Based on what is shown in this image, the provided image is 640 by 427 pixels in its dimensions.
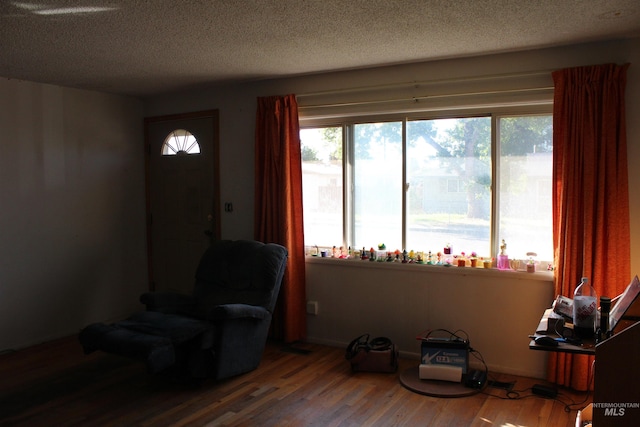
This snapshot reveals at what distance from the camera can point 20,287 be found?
4.17 meters

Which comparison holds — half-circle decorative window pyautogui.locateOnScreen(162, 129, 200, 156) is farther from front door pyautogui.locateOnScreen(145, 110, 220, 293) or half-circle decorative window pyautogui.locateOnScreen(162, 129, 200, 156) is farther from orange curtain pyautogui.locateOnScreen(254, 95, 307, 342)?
orange curtain pyautogui.locateOnScreen(254, 95, 307, 342)

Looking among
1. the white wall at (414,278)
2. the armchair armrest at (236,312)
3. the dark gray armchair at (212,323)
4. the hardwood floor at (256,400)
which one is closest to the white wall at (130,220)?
the white wall at (414,278)

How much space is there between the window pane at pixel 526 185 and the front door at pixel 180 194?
2.57 metres

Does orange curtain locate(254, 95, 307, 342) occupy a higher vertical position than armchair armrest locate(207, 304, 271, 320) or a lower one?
higher

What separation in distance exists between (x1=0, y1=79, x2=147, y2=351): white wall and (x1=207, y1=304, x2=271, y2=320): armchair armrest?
1977mm

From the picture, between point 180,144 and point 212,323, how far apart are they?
224 centimetres

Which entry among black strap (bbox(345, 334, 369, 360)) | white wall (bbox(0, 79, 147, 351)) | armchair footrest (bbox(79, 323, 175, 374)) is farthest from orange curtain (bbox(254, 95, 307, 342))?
white wall (bbox(0, 79, 147, 351))

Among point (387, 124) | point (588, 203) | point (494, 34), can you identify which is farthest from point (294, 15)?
point (588, 203)

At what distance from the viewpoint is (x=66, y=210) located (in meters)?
4.50

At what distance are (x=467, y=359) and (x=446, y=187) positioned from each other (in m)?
1.26

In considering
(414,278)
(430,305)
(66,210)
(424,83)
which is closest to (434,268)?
(414,278)

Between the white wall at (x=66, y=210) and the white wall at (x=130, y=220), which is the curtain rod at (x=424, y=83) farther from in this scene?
the white wall at (x=66, y=210)

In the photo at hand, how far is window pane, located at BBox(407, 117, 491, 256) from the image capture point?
12.0ft

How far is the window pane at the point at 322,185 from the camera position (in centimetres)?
421
